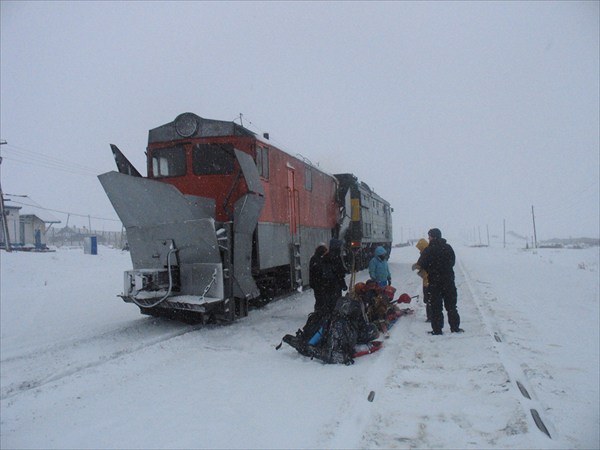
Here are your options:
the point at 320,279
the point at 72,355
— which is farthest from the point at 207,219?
the point at 72,355

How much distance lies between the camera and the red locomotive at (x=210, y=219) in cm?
693

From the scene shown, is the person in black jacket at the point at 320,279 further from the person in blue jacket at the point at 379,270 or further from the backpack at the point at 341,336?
the person in blue jacket at the point at 379,270

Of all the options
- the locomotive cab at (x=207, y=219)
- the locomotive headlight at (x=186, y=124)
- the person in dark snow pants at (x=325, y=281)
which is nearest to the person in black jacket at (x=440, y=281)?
the person in dark snow pants at (x=325, y=281)

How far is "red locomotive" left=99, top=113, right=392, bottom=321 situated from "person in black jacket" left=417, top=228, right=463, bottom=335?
3037 millimetres

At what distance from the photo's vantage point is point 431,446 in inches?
128

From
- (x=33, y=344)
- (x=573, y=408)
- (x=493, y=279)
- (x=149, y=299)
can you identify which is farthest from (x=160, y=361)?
(x=493, y=279)

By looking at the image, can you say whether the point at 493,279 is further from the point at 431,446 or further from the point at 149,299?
the point at 431,446

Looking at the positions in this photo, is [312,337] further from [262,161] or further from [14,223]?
[14,223]

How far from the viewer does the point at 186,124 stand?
8320mm

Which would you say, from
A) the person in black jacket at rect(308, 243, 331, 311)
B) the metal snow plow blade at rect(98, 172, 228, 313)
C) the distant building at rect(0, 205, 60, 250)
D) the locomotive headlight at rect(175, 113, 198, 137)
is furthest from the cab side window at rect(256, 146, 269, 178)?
the distant building at rect(0, 205, 60, 250)

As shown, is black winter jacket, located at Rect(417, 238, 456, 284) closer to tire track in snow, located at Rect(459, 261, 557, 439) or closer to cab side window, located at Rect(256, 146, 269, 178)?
tire track in snow, located at Rect(459, 261, 557, 439)

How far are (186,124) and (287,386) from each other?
18.5 ft

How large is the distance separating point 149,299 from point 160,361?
182 cm

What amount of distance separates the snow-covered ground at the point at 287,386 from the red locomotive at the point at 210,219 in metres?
0.71
